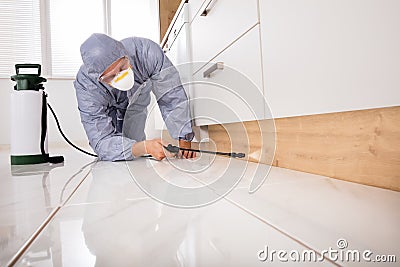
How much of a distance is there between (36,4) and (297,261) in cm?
434

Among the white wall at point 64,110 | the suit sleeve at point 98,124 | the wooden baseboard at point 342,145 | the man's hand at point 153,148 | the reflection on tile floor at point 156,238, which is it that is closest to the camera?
the reflection on tile floor at point 156,238

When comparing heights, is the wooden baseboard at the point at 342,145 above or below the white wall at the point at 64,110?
below

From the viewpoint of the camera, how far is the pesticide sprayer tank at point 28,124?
1620 mm

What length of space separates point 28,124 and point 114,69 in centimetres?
57

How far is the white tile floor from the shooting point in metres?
0.36

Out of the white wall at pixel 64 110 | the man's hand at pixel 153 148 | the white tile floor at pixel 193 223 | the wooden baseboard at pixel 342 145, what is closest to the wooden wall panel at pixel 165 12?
the white wall at pixel 64 110

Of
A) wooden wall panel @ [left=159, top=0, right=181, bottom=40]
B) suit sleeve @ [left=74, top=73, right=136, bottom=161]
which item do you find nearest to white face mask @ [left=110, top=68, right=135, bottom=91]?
suit sleeve @ [left=74, top=73, right=136, bottom=161]

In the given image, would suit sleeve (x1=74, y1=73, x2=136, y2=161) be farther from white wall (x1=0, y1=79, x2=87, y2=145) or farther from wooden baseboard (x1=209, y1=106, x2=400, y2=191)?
white wall (x1=0, y1=79, x2=87, y2=145)

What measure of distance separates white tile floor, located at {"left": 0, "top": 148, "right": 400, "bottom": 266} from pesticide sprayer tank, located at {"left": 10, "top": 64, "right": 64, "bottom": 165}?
880 mm

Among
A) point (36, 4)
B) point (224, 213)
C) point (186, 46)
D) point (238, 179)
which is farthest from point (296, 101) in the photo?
point (36, 4)

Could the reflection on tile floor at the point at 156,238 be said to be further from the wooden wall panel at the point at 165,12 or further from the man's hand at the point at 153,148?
the wooden wall panel at the point at 165,12

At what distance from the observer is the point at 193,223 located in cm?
48

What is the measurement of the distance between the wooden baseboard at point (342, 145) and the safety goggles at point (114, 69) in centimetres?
62

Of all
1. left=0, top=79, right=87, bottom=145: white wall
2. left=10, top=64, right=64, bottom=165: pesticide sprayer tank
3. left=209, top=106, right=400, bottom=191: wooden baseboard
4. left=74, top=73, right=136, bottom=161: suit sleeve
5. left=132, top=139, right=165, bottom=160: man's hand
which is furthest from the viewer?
left=0, top=79, right=87, bottom=145: white wall
